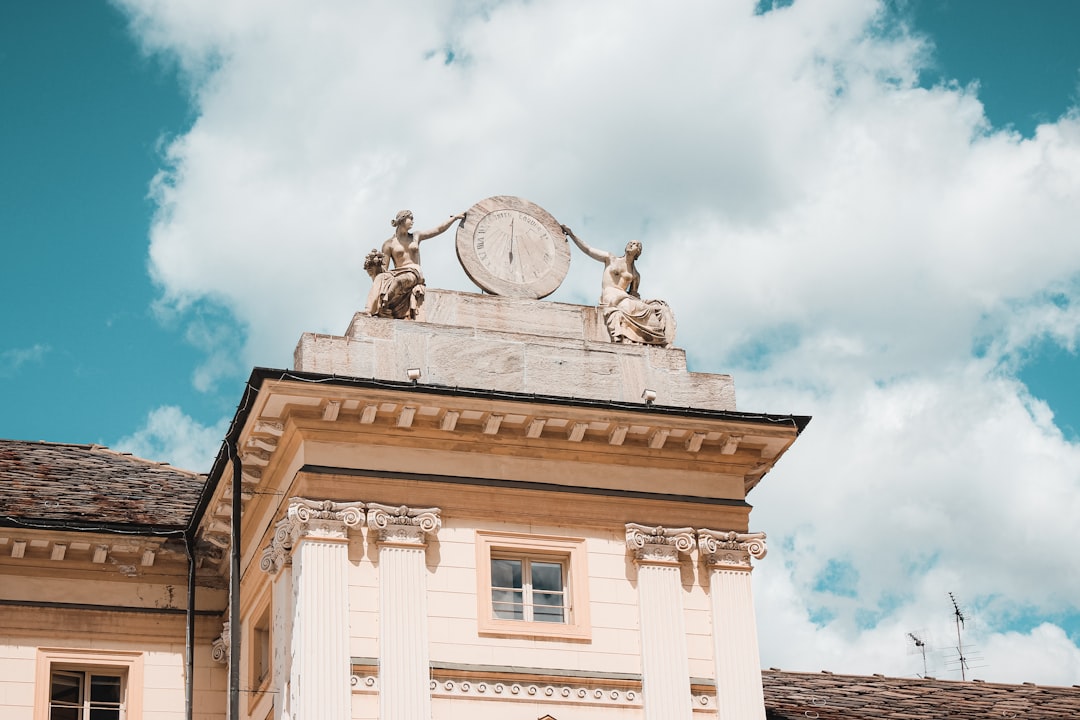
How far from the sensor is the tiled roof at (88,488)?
28094 millimetres

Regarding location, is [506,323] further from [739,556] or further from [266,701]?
[266,701]

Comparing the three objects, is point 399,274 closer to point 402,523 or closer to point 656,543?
point 402,523

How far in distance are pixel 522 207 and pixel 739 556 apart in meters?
6.17

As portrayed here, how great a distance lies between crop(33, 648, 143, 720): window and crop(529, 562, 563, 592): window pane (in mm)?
6809

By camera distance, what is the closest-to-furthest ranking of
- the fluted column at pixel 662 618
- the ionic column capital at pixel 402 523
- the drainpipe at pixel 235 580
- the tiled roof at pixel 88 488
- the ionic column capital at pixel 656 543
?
the ionic column capital at pixel 402 523, the fluted column at pixel 662 618, the drainpipe at pixel 235 580, the ionic column capital at pixel 656 543, the tiled roof at pixel 88 488

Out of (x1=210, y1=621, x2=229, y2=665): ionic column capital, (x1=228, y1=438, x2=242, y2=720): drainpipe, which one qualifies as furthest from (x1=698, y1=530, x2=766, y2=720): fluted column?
(x1=210, y1=621, x2=229, y2=665): ionic column capital

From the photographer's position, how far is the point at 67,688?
27.6m

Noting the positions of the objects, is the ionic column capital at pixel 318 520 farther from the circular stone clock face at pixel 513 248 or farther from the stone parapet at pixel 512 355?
the circular stone clock face at pixel 513 248

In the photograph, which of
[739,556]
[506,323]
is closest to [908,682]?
[739,556]

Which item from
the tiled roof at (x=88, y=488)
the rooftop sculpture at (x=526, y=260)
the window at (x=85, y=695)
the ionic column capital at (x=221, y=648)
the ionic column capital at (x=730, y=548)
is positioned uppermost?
the rooftop sculpture at (x=526, y=260)

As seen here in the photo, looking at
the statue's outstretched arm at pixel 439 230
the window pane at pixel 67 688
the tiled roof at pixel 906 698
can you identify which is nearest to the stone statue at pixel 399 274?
the statue's outstretched arm at pixel 439 230

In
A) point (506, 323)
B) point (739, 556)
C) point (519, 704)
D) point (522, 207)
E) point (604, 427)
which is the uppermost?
point (522, 207)

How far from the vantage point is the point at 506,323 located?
86.8ft

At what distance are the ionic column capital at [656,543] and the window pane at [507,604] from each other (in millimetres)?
1715
